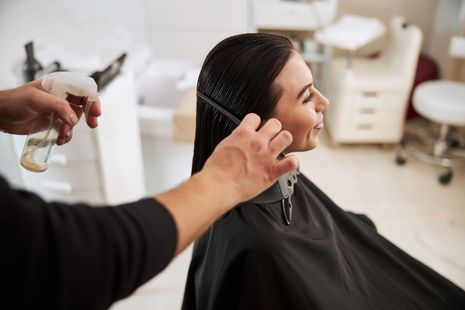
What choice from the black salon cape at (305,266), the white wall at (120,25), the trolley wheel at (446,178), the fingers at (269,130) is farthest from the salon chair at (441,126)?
the fingers at (269,130)

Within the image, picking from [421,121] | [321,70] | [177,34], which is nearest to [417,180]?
[421,121]

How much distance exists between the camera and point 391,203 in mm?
2664

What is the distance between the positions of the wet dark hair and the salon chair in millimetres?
2039

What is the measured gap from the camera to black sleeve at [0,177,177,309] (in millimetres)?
493

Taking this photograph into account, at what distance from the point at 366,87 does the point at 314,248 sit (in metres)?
2.16

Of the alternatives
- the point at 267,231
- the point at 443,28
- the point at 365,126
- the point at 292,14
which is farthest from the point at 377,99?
the point at 267,231

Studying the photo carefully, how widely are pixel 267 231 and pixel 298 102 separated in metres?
0.30

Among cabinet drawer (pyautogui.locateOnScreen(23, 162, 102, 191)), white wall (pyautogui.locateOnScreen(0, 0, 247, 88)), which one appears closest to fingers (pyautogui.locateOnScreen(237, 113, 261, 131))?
cabinet drawer (pyautogui.locateOnScreen(23, 162, 102, 191))

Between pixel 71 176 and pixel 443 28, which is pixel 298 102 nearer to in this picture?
pixel 71 176

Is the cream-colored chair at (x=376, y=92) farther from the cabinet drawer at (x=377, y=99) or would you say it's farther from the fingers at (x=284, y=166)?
the fingers at (x=284, y=166)

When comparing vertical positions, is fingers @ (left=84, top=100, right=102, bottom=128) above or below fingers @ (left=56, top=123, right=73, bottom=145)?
above

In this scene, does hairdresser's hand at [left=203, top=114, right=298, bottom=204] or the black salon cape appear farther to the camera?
the black salon cape

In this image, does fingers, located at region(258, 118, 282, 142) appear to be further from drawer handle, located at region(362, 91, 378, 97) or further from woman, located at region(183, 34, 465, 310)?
drawer handle, located at region(362, 91, 378, 97)

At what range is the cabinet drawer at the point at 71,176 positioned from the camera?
1859 mm
